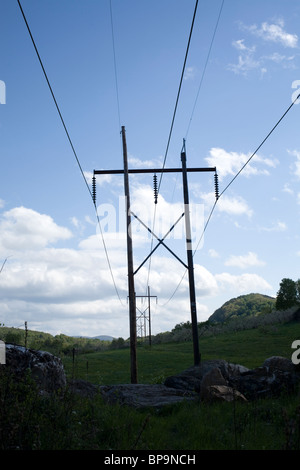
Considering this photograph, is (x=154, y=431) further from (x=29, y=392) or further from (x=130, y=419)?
(x=29, y=392)

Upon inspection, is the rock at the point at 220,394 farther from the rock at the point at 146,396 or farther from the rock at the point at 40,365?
the rock at the point at 40,365

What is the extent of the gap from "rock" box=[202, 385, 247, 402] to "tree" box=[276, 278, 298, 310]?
43.4 meters

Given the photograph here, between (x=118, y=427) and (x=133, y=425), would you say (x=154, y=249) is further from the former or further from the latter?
(x=118, y=427)

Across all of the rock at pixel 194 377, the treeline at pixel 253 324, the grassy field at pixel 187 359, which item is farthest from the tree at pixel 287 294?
the rock at pixel 194 377

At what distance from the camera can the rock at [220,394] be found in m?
9.84

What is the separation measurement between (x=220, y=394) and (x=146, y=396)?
6.87 ft

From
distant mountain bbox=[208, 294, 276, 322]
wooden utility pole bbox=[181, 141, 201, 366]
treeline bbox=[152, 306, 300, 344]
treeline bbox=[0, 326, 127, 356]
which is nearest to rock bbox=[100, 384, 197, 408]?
treeline bbox=[0, 326, 127, 356]

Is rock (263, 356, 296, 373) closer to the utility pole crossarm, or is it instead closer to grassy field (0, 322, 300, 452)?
grassy field (0, 322, 300, 452)

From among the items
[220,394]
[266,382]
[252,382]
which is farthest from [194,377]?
[220,394]

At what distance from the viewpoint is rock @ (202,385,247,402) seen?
9836mm

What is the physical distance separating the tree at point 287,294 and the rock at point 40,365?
4470 cm

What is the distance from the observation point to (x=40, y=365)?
32.7ft
